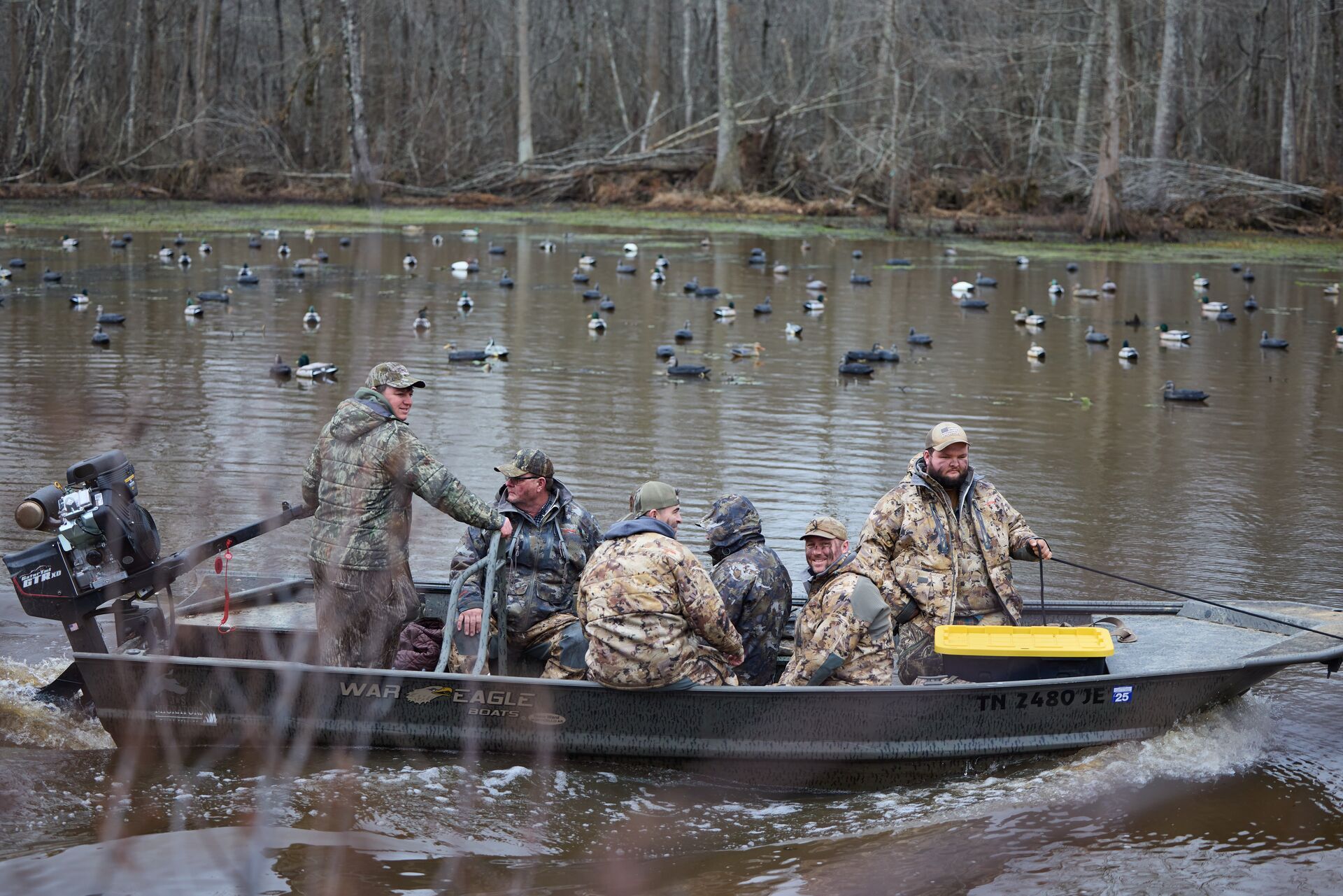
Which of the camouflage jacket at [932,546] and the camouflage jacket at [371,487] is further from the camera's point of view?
the camouflage jacket at [932,546]

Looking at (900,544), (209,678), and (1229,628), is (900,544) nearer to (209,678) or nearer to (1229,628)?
(1229,628)

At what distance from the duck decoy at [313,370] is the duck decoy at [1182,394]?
350 inches

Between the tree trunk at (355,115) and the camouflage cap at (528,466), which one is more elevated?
the tree trunk at (355,115)

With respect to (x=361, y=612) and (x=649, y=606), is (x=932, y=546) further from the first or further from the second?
(x=361, y=612)

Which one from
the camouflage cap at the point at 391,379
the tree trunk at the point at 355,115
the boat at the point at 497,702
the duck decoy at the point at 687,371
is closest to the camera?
the boat at the point at 497,702

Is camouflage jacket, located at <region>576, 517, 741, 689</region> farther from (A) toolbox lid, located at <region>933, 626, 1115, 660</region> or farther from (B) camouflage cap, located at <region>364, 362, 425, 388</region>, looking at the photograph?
(B) camouflage cap, located at <region>364, 362, 425, 388</region>

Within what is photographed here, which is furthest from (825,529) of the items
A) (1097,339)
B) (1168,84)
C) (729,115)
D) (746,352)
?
(729,115)

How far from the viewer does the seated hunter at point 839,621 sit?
6547mm

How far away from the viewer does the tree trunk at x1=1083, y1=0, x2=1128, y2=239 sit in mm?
29578

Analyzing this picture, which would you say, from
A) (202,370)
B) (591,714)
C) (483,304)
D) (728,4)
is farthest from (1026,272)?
(591,714)

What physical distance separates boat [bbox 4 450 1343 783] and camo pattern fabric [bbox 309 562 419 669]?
0.15 meters

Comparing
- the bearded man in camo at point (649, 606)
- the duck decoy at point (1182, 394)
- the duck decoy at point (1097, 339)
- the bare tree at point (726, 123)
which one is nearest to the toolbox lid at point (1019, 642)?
the bearded man in camo at point (649, 606)

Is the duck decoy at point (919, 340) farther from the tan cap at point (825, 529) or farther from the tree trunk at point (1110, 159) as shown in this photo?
the tree trunk at point (1110, 159)

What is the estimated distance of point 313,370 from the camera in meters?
15.5
